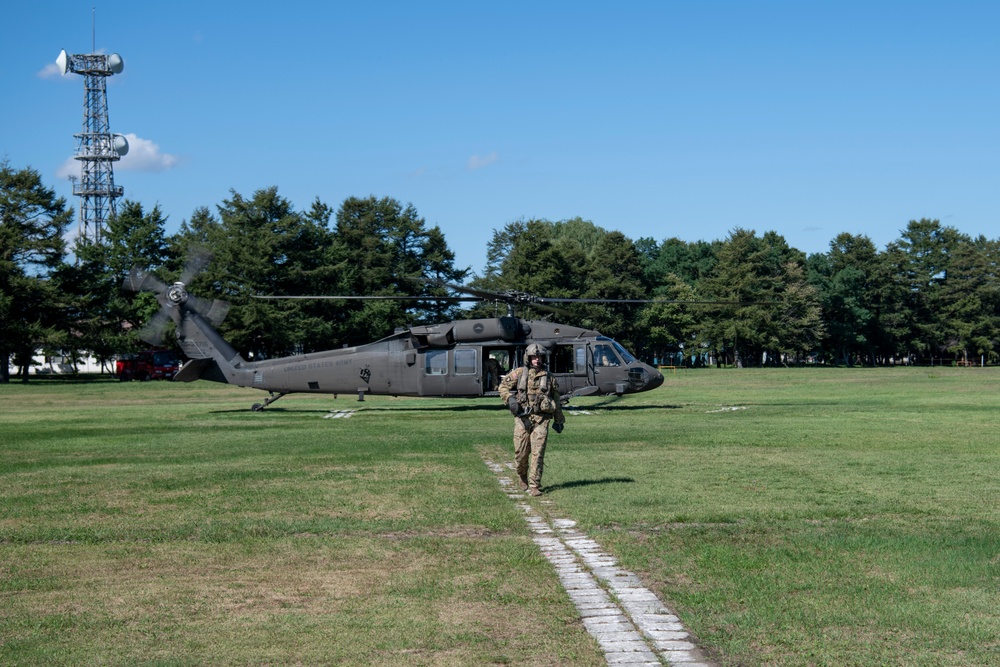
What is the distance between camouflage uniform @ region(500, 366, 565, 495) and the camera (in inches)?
604

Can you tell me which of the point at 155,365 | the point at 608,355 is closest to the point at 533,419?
the point at 608,355

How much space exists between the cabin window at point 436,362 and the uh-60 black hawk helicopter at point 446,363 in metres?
0.03

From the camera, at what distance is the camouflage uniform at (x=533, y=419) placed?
15352 millimetres

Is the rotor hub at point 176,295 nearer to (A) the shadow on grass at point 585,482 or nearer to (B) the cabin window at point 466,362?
(B) the cabin window at point 466,362

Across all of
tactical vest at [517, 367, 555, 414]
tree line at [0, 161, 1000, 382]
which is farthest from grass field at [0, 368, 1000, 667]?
tree line at [0, 161, 1000, 382]

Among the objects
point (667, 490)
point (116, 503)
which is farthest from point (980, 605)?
point (116, 503)

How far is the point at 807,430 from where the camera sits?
26.6 metres

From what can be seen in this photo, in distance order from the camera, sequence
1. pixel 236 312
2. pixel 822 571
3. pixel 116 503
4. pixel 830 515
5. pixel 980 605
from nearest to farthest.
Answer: pixel 980 605 → pixel 822 571 → pixel 830 515 → pixel 116 503 → pixel 236 312

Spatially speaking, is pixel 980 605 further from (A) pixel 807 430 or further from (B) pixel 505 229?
(B) pixel 505 229

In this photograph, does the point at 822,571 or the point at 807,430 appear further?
the point at 807,430

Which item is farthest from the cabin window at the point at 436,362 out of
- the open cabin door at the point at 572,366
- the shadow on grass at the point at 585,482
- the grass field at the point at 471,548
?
the shadow on grass at the point at 585,482

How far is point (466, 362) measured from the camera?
35.1 m

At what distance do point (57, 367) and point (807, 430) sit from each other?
410 ft

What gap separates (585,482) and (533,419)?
1.74 m
